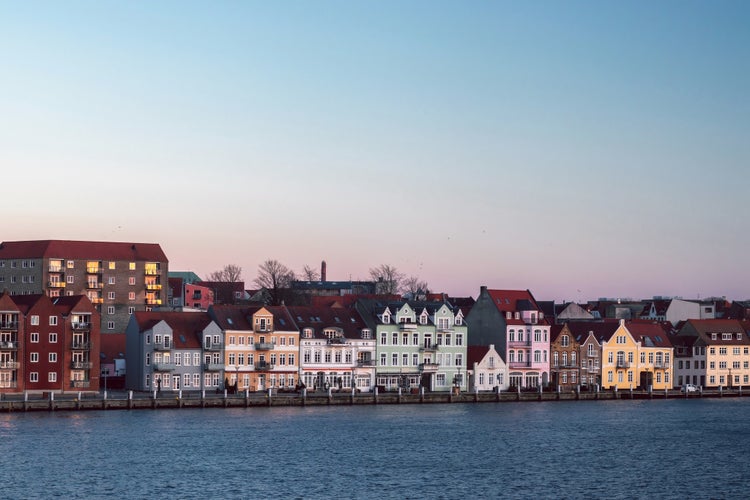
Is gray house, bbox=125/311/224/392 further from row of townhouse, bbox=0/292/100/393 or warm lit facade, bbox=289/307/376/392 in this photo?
warm lit facade, bbox=289/307/376/392

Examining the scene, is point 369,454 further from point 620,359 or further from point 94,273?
point 94,273

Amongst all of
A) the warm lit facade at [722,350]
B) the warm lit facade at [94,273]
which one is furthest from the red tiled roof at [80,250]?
the warm lit facade at [722,350]

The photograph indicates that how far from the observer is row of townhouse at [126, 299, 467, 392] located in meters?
106

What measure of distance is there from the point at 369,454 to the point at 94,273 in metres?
84.2

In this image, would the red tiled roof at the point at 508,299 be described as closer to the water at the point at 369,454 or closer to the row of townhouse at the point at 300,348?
the row of townhouse at the point at 300,348

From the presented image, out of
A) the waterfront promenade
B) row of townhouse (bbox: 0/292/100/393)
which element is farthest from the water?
row of townhouse (bbox: 0/292/100/393)

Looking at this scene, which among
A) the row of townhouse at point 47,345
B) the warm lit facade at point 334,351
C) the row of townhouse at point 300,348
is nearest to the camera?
the row of townhouse at point 47,345

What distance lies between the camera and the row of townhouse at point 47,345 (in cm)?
9988

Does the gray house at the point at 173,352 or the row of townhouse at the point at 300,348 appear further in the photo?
the row of townhouse at the point at 300,348

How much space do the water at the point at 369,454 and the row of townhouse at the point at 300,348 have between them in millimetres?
10269

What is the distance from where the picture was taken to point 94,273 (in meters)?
150

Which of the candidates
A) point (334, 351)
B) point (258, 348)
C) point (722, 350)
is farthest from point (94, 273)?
point (722, 350)

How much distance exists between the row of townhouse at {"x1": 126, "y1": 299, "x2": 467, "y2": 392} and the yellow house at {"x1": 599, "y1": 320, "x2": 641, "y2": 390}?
1610 cm

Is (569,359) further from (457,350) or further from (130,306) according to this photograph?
(130,306)
